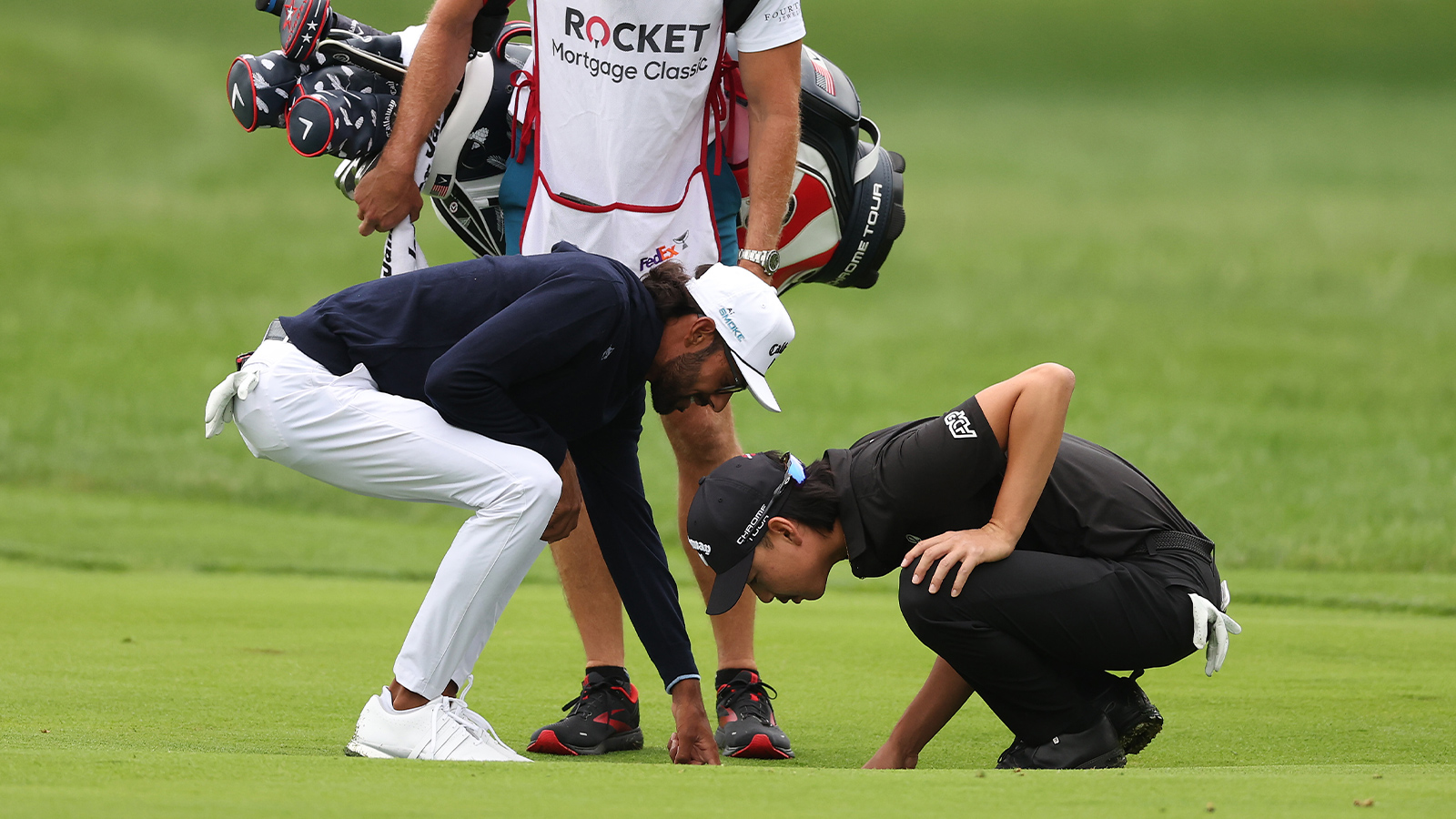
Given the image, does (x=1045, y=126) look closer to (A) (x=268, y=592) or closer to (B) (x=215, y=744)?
(A) (x=268, y=592)

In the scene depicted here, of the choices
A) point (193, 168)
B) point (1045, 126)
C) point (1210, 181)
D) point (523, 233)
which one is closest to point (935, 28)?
point (1045, 126)

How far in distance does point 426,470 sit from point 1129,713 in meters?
1.54

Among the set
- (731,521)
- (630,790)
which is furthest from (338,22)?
(630,790)

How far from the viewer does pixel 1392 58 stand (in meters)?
24.7

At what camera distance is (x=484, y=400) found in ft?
9.95

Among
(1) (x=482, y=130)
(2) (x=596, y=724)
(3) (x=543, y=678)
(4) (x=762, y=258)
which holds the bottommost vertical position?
(3) (x=543, y=678)

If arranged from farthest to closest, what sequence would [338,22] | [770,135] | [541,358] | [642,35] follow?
[338,22] → [770,135] → [642,35] → [541,358]

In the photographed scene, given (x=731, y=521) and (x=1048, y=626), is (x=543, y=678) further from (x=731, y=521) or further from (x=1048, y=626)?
(x=1048, y=626)

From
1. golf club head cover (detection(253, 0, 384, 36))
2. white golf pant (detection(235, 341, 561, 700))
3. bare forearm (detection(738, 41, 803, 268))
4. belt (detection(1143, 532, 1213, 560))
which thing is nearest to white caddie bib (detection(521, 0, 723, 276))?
bare forearm (detection(738, 41, 803, 268))

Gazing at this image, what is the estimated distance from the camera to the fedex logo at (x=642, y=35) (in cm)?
361

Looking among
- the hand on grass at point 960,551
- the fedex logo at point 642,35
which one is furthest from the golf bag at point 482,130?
the hand on grass at point 960,551

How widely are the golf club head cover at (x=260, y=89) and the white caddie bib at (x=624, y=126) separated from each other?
0.60 m

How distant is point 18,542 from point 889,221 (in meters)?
4.75

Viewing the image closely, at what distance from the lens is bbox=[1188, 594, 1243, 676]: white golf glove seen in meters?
3.15
